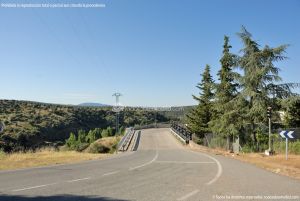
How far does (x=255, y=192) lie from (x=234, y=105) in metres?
31.8

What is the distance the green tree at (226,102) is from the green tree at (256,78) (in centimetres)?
129

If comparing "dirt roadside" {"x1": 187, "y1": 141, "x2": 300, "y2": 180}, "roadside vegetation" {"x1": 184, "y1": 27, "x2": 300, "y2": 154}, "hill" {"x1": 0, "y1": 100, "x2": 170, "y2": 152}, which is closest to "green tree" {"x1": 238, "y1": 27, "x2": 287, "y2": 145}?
"roadside vegetation" {"x1": 184, "y1": 27, "x2": 300, "y2": 154}

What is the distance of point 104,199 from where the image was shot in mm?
9977

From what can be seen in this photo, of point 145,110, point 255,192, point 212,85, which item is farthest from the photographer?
point 145,110

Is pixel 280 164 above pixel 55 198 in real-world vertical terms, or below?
below

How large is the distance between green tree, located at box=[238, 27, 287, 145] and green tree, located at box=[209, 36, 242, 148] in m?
1.29

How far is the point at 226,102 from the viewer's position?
47344 mm

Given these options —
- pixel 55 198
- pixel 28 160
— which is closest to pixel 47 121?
pixel 28 160

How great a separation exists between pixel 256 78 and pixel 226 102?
23.4 ft

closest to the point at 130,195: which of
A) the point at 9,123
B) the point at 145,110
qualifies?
the point at 9,123

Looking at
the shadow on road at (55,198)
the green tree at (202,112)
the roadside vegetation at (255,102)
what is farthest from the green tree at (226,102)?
the shadow on road at (55,198)

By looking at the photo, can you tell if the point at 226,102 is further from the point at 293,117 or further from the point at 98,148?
the point at 98,148

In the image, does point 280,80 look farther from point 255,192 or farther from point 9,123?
point 9,123

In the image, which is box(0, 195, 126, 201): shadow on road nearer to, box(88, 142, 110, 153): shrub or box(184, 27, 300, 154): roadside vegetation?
box(184, 27, 300, 154): roadside vegetation
